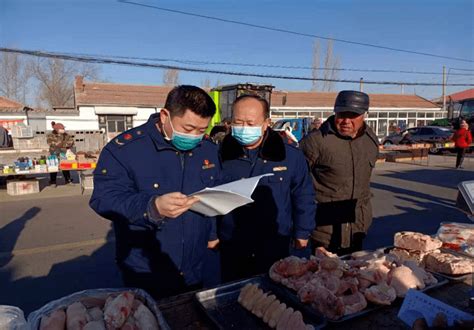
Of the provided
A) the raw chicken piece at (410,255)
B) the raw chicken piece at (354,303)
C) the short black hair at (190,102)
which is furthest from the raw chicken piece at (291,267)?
the short black hair at (190,102)

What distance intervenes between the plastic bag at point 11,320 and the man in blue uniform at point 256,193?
4.62 ft

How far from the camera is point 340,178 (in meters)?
2.96

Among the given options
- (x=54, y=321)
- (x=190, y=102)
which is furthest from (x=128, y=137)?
(x=54, y=321)

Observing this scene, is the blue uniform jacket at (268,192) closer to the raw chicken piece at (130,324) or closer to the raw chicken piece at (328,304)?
the raw chicken piece at (328,304)

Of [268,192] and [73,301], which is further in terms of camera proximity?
[268,192]

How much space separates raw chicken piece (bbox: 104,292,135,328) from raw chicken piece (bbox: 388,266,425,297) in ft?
4.62

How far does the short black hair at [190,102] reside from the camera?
75.7 inches

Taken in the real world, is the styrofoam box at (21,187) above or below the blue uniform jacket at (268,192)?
below

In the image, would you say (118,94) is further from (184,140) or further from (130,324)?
(130,324)

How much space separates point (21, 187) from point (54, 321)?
31.7 feet

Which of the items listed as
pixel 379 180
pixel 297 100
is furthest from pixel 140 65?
pixel 297 100

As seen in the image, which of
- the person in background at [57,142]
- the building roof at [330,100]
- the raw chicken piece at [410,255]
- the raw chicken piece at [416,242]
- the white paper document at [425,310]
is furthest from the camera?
the building roof at [330,100]

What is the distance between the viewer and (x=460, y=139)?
14.3 metres

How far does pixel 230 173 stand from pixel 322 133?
3.23 feet
